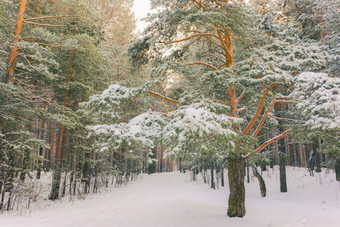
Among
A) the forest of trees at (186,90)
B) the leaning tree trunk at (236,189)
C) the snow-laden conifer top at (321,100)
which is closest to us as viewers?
the snow-laden conifer top at (321,100)

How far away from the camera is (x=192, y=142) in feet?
16.6

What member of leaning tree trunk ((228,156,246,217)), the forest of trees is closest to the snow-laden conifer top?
the forest of trees

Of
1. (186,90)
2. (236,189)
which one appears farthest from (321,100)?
(186,90)

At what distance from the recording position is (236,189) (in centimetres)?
769

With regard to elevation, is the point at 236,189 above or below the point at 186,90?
below

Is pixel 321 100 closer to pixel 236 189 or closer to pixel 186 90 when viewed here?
pixel 236 189

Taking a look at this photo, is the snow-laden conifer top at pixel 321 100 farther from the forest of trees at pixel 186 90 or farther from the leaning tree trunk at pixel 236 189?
the leaning tree trunk at pixel 236 189

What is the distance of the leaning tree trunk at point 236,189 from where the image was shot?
7.48 metres

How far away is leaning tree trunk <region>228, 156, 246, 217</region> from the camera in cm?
748

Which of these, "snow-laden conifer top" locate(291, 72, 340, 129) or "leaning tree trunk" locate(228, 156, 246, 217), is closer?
"snow-laden conifer top" locate(291, 72, 340, 129)

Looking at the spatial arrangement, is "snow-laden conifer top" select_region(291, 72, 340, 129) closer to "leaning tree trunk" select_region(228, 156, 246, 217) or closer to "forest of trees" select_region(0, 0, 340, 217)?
"forest of trees" select_region(0, 0, 340, 217)

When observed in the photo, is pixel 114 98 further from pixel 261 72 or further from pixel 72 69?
pixel 72 69

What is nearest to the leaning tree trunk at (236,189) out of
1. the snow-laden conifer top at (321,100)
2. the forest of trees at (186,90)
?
the forest of trees at (186,90)

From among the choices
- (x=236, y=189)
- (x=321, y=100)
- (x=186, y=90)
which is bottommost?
(x=236, y=189)
